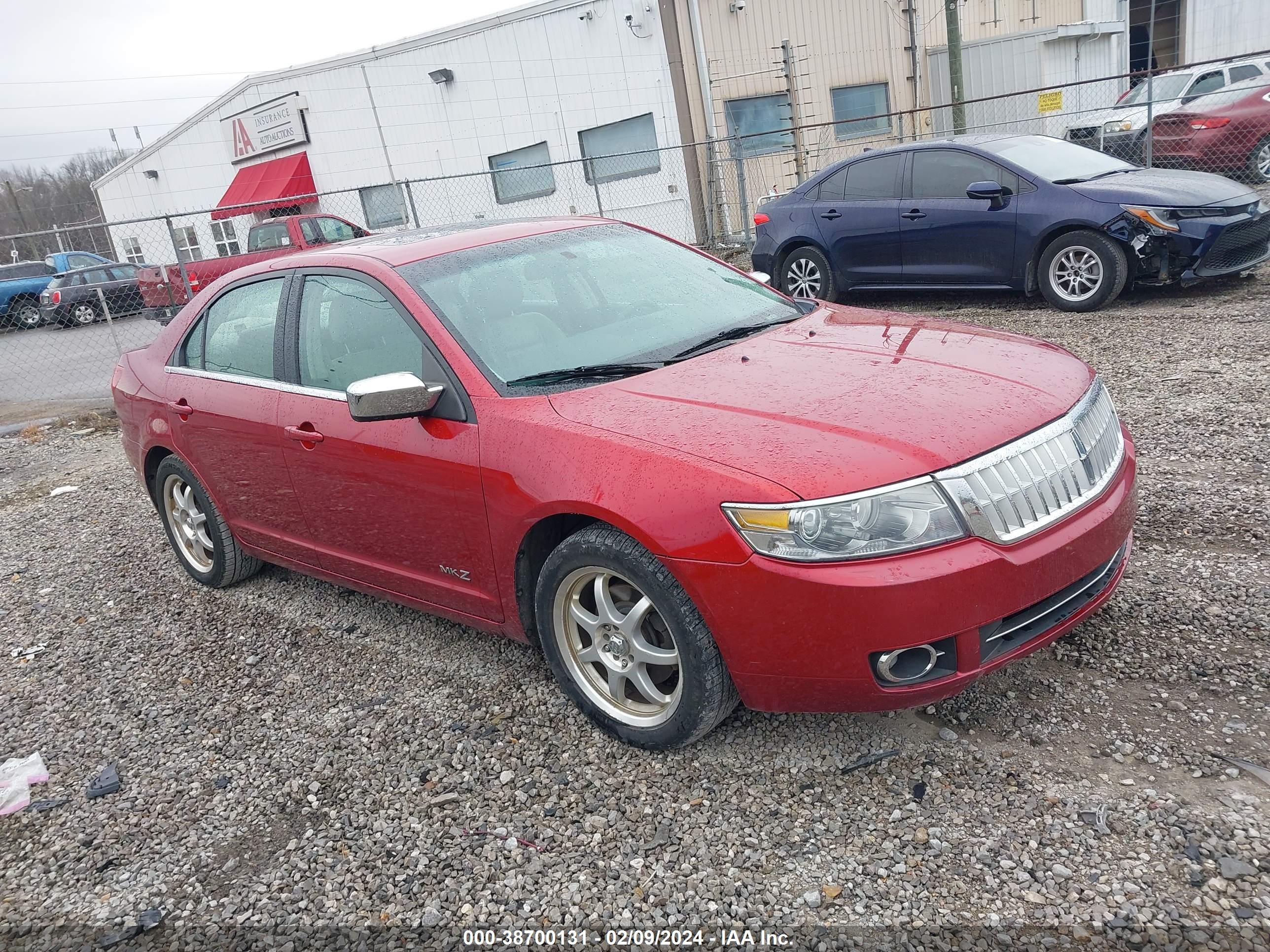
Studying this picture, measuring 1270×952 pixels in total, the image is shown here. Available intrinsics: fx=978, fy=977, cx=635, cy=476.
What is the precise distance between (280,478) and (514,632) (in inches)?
53.9

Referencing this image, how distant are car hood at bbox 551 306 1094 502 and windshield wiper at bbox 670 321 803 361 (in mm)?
65

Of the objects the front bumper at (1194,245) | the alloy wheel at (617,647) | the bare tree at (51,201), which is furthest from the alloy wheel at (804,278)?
the bare tree at (51,201)

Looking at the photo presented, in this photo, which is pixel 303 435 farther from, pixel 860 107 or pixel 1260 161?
pixel 860 107

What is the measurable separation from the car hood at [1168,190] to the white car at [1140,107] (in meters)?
6.96

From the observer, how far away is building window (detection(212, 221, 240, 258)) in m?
26.0

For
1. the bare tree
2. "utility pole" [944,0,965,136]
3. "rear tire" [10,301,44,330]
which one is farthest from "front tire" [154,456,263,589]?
the bare tree

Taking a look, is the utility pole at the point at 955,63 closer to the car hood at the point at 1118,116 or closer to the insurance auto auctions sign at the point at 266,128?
the car hood at the point at 1118,116

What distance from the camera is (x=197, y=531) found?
4.97 metres

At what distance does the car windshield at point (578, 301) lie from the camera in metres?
3.41

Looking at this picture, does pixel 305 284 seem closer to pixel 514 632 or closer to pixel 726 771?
pixel 514 632

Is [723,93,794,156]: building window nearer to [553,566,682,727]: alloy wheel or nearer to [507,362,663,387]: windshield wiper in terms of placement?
[507,362,663,387]: windshield wiper

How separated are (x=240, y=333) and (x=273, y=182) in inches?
852

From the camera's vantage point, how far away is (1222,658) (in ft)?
10.2

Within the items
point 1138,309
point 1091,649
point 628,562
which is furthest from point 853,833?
point 1138,309
